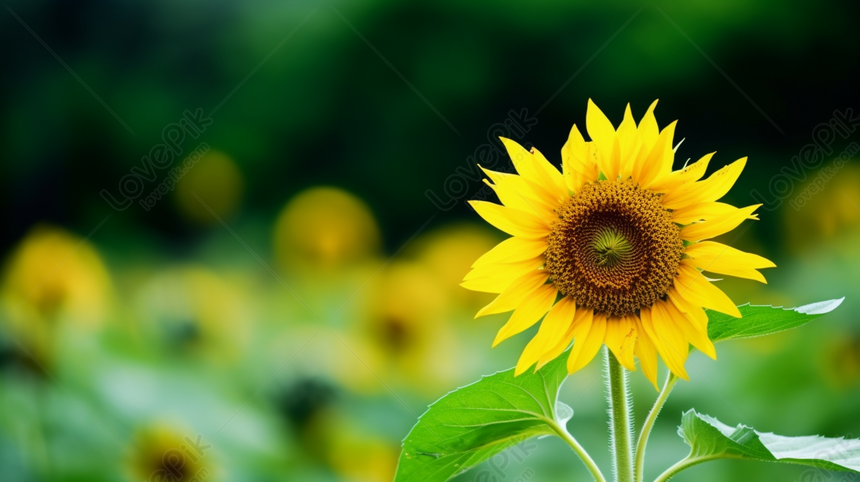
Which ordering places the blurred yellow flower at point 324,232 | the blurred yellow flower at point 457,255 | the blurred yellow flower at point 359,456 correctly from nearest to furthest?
the blurred yellow flower at point 359,456
the blurred yellow flower at point 457,255
the blurred yellow flower at point 324,232

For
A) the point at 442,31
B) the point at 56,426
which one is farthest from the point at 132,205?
the point at 442,31

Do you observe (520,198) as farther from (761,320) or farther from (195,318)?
(195,318)

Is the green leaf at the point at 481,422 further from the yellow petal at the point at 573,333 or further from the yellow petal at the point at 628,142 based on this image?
the yellow petal at the point at 628,142

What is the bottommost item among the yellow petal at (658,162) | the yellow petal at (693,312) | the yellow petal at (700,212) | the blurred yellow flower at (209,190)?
the yellow petal at (693,312)

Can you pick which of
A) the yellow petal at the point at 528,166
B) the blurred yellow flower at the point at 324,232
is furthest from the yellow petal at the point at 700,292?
the blurred yellow flower at the point at 324,232

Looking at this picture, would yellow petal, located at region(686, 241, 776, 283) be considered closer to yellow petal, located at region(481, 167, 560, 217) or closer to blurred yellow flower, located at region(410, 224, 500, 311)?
yellow petal, located at region(481, 167, 560, 217)

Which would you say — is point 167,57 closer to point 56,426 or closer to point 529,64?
point 529,64
